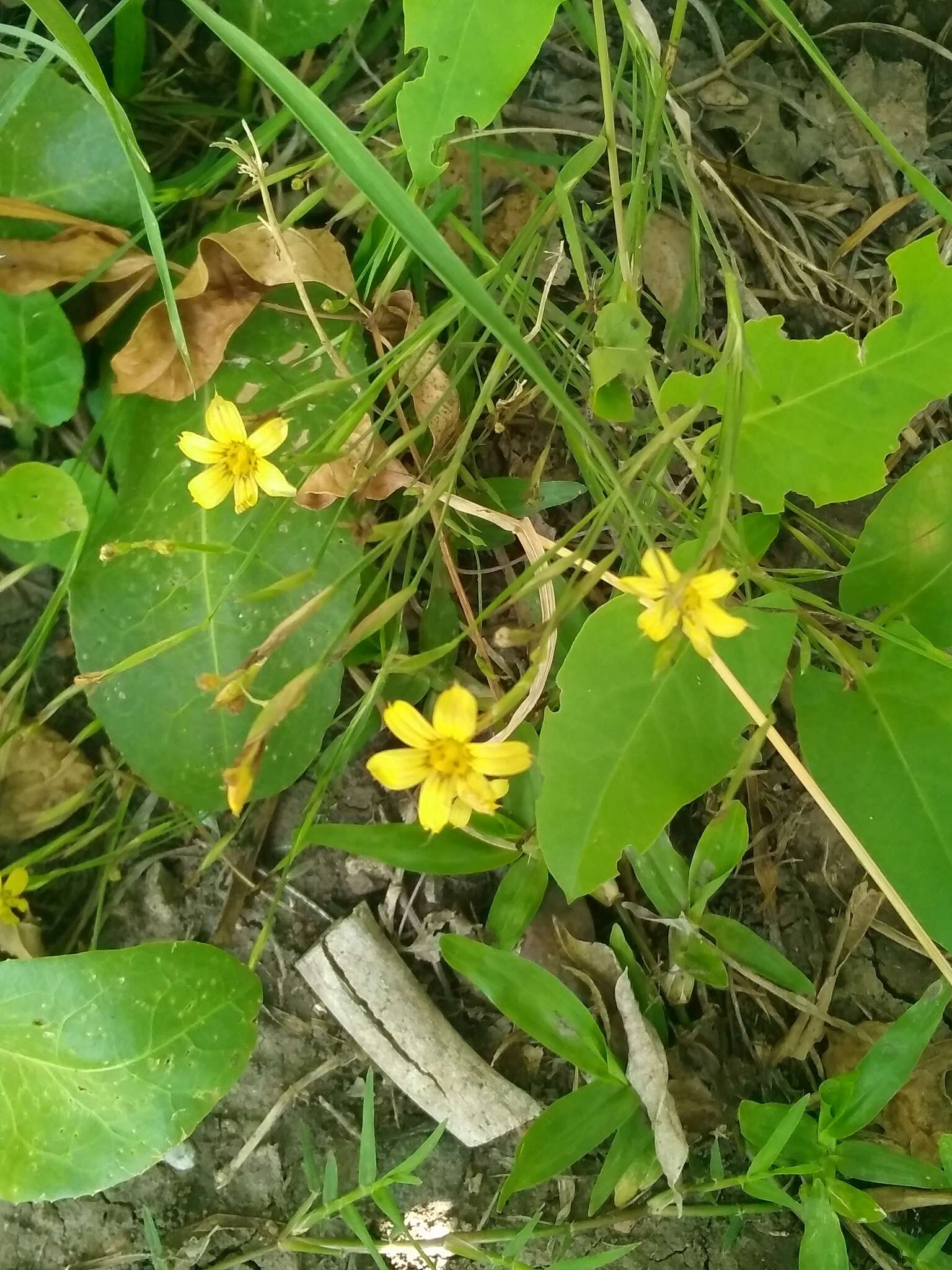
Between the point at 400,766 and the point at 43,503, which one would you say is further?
the point at 43,503

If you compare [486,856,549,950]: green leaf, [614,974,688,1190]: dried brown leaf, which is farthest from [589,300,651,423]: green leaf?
[614,974,688,1190]: dried brown leaf

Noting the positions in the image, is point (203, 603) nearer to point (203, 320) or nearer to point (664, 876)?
point (203, 320)

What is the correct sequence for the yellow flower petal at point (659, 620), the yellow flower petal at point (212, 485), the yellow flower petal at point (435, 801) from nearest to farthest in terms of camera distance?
the yellow flower petal at point (659, 620) < the yellow flower petal at point (435, 801) < the yellow flower petal at point (212, 485)

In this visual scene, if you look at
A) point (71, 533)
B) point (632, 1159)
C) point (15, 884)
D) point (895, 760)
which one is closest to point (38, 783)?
point (15, 884)

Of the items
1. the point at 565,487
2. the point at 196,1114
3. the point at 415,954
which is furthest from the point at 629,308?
the point at 196,1114

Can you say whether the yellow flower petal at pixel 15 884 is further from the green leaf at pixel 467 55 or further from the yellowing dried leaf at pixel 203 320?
the green leaf at pixel 467 55

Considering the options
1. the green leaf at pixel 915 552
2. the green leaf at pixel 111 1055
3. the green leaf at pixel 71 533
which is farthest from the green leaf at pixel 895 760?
the green leaf at pixel 71 533
